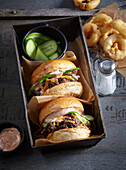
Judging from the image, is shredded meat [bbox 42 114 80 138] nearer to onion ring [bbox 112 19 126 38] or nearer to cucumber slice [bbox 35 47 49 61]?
cucumber slice [bbox 35 47 49 61]

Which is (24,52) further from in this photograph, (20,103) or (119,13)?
(119,13)

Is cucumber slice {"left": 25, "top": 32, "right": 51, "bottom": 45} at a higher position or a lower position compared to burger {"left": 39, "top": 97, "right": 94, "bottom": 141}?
higher

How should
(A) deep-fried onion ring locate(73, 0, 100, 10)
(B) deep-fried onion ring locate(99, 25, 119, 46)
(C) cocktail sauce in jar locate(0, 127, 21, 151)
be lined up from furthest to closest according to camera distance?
(A) deep-fried onion ring locate(73, 0, 100, 10) → (B) deep-fried onion ring locate(99, 25, 119, 46) → (C) cocktail sauce in jar locate(0, 127, 21, 151)

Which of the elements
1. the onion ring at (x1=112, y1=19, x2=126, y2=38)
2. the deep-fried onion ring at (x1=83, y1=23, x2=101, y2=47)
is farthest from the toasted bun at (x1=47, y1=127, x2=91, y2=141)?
the onion ring at (x1=112, y1=19, x2=126, y2=38)

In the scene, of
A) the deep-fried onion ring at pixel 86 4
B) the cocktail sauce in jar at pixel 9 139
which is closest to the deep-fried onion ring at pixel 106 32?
the deep-fried onion ring at pixel 86 4

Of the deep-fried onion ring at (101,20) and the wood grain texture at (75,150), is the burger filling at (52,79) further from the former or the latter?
the deep-fried onion ring at (101,20)

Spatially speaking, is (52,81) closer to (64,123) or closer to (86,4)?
(64,123)

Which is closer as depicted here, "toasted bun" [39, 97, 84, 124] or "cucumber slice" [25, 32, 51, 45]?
"toasted bun" [39, 97, 84, 124]
